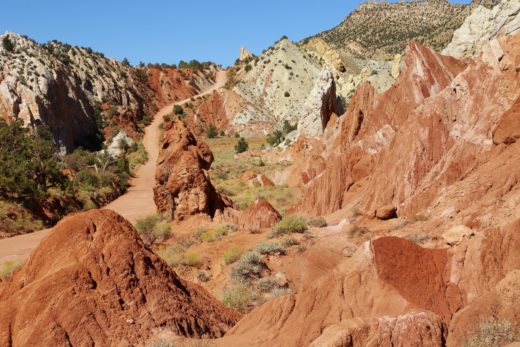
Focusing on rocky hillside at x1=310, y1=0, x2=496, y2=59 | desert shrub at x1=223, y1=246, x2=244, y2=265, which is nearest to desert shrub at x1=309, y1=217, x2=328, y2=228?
desert shrub at x1=223, y1=246, x2=244, y2=265

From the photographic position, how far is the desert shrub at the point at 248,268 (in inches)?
638

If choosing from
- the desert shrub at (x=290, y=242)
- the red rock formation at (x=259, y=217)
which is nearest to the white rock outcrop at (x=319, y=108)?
the red rock formation at (x=259, y=217)

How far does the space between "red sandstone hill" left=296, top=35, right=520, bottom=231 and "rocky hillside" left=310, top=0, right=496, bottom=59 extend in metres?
71.5

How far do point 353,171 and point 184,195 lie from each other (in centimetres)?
833

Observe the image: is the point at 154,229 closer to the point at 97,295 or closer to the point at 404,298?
the point at 97,295

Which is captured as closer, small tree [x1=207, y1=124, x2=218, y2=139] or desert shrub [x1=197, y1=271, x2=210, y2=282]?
desert shrub [x1=197, y1=271, x2=210, y2=282]

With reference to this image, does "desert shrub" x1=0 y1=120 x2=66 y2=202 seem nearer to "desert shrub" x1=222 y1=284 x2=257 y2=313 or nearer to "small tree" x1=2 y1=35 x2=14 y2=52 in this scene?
"desert shrub" x1=222 y1=284 x2=257 y2=313

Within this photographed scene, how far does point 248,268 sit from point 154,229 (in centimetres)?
944

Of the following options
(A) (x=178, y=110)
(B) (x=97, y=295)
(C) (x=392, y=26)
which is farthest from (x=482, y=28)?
(C) (x=392, y=26)

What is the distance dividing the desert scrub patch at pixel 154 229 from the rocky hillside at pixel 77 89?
123 feet

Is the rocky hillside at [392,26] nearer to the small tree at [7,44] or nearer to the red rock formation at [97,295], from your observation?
the small tree at [7,44]

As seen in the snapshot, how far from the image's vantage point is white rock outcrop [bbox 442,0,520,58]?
98.3ft

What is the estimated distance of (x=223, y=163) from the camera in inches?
2424

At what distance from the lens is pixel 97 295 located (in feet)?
30.0
